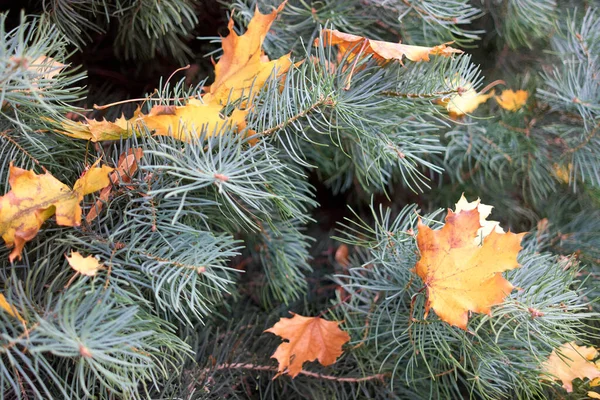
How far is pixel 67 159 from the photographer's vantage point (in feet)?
1.44

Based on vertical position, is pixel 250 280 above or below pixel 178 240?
below

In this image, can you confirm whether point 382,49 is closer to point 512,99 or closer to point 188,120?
point 188,120

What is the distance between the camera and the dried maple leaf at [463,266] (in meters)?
0.38

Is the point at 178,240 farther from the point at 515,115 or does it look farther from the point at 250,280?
the point at 515,115

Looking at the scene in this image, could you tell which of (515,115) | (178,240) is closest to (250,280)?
(178,240)

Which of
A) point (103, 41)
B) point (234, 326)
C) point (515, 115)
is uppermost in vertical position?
point (103, 41)

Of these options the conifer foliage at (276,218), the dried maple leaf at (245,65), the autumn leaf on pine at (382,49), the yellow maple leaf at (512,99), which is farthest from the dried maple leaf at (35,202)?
the yellow maple leaf at (512,99)

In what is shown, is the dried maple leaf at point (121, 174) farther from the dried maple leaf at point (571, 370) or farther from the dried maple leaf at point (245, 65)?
the dried maple leaf at point (571, 370)

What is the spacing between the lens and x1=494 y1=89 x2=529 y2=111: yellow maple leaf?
659 mm

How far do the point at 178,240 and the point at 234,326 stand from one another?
10.1 inches

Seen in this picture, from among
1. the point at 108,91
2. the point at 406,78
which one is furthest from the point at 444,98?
the point at 108,91

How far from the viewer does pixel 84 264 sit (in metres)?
0.33

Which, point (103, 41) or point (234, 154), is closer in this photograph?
point (234, 154)

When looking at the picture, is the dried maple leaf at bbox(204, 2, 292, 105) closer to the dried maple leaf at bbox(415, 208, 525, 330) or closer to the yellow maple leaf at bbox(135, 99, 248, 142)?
the yellow maple leaf at bbox(135, 99, 248, 142)
